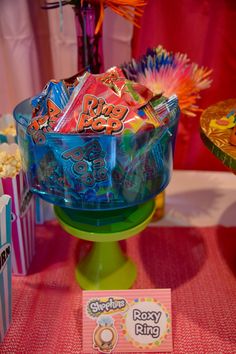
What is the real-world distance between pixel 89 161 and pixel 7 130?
44 cm

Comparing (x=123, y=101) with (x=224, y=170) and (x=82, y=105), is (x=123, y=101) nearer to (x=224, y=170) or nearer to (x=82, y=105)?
(x=82, y=105)

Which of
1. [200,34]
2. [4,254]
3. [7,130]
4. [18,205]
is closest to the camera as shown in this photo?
[4,254]

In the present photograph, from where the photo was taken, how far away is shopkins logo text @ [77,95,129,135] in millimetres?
654

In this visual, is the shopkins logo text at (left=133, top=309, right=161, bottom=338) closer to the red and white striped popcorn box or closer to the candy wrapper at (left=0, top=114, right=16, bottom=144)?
the red and white striped popcorn box

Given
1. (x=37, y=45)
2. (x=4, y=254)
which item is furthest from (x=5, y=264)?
(x=37, y=45)

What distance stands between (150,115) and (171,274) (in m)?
0.47

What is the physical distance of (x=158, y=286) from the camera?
0.95 metres

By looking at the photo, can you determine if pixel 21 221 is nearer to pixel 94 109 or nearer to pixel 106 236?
pixel 106 236

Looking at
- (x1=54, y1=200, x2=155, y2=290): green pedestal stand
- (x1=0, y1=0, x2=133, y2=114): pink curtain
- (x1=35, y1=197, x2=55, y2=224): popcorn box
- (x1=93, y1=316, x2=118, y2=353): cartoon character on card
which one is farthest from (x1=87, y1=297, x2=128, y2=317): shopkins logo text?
(x1=0, y1=0, x2=133, y2=114): pink curtain

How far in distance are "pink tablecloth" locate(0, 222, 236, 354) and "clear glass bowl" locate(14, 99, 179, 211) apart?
0.30 metres

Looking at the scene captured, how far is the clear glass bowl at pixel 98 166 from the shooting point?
2.19ft

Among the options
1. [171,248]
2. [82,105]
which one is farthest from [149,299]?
[82,105]

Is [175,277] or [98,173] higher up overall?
[98,173]

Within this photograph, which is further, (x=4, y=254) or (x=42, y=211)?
(x=42, y=211)
